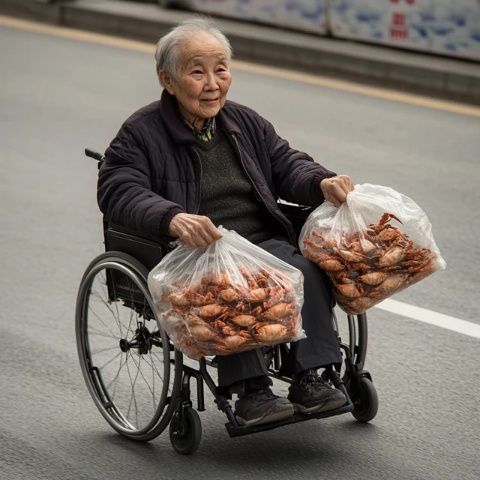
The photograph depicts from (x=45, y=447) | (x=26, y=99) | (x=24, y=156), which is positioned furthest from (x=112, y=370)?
(x=26, y=99)

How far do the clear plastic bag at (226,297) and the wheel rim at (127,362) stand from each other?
18cm

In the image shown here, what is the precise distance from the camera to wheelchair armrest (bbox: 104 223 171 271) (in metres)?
4.81

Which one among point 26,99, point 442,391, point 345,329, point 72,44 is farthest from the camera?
point 72,44

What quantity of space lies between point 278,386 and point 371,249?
102 cm

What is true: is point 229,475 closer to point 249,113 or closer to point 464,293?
point 249,113

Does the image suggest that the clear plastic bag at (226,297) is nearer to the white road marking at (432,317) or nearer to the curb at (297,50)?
the white road marking at (432,317)

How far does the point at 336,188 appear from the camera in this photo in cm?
495

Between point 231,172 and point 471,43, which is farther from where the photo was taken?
point 471,43

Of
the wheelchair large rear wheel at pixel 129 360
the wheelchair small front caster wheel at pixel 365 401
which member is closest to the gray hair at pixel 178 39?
the wheelchair large rear wheel at pixel 129 360

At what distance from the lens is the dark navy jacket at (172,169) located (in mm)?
4805

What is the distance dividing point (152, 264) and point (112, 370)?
101cm

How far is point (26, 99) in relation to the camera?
442 inches

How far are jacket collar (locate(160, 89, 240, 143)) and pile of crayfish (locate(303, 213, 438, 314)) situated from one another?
0.57 meters

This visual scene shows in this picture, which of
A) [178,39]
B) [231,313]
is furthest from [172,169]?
[231,313]
